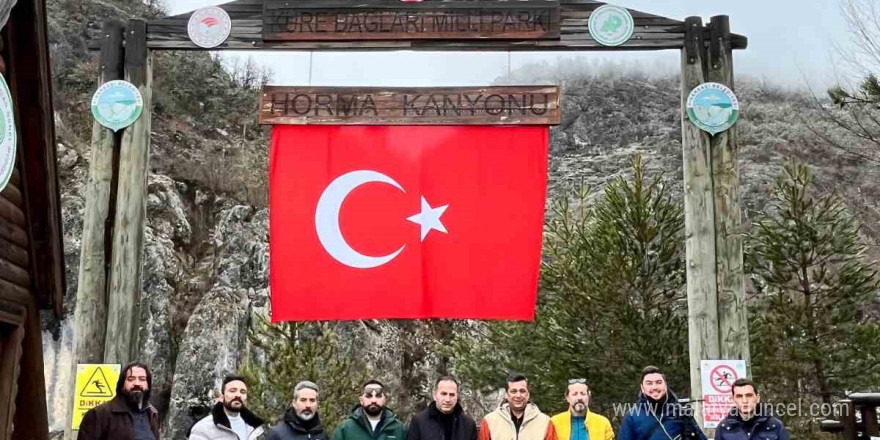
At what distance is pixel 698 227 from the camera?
6773 mm

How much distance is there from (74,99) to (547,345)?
21.8 m

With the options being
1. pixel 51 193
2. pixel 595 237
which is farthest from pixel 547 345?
pixel 51 193

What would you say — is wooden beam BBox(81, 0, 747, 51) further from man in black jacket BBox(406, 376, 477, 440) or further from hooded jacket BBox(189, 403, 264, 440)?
hooded jacket BBox(189, 403, 264, 440)

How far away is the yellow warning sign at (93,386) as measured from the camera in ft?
20.7

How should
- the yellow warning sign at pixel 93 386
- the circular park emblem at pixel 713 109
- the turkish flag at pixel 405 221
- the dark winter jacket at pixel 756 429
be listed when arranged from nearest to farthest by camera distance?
the dark winter jacket at pixel 756 429 → the yellow warning sign at pixel 93 386 → the turkish flag at pixel 405 221 → the circular park emblem at pixel 713 109

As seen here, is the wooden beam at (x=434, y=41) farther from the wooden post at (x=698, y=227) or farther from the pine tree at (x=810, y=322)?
the pine tree at (x=810, y=322)

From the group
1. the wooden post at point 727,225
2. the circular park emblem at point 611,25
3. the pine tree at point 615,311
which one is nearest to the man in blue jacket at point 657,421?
the wooden post at point 727,225

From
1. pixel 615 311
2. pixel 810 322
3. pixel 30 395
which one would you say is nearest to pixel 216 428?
pixel 30 395

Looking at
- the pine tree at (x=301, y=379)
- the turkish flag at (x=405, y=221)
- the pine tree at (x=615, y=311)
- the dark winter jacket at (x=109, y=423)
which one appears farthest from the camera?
the pine tree at (x=615, y=311)

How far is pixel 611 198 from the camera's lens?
59.3 feet

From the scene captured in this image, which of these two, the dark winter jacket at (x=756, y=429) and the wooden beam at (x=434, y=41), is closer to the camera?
the dark winter jacket at (x=756, y=429)

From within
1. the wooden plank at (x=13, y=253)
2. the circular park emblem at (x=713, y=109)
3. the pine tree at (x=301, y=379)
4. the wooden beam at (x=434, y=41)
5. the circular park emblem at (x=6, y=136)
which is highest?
the wooden beam at (x=434, y=41)

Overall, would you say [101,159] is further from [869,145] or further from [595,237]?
[869,145]

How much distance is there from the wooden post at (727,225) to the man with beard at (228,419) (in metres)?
4.00
